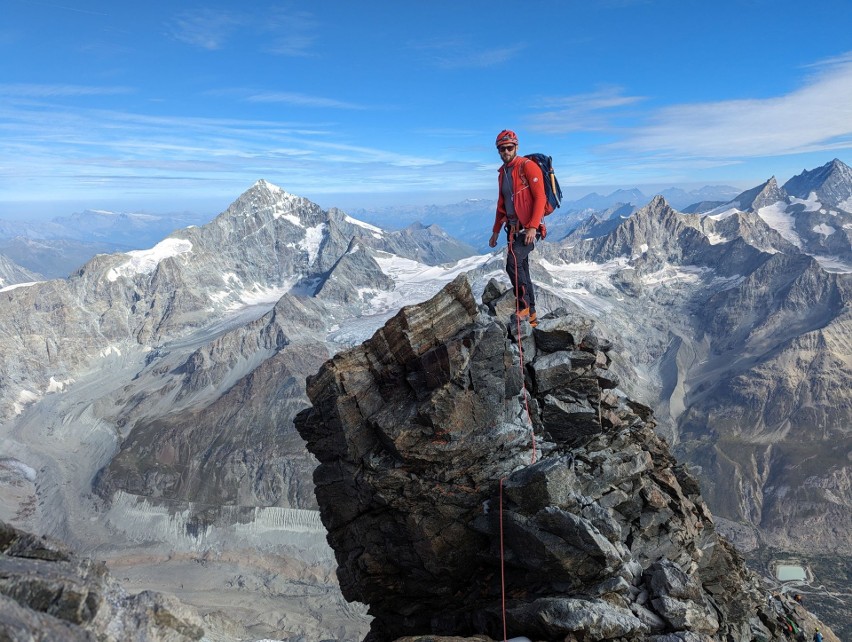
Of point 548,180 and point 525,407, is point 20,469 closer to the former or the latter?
point 525,407

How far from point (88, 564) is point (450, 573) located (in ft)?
41.0

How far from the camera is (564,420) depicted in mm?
19891

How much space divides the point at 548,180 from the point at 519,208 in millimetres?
1733

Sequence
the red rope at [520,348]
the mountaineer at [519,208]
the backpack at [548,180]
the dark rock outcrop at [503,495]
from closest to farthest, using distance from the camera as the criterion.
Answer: the dark rock outcrop at [503,495]
the red rope at [520,348]
the mountaineer at [519,208]
the backpack at [548,180]

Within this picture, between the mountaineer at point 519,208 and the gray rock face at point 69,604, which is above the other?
the mountaineer at point 519,208

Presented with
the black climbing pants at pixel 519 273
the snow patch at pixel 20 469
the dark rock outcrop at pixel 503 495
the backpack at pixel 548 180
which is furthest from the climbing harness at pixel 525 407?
the snow patch at pixel 20 469

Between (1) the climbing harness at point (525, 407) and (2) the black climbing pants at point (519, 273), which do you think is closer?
(1) the climbing harness at point (525, 407)

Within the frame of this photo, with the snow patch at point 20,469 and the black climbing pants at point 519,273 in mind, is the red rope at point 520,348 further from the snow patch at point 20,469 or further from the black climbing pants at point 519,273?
the snow patch at point 20,469

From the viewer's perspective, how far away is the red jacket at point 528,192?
63.9 ft

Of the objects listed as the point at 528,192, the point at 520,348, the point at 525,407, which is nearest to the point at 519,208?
the point at 528,192

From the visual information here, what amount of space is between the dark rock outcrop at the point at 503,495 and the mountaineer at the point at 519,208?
1415 millimetres

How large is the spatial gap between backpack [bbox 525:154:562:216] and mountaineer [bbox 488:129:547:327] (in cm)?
46

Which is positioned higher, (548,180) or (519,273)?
(548,180)

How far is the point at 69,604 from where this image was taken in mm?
8922
